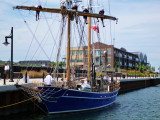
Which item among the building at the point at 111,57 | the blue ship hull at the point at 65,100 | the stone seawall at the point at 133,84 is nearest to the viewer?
the blue ship hull at the point at 65,100

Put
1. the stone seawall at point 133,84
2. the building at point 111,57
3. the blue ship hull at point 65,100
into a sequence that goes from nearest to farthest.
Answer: the blue ship hull at point 65,100
the stone seawall at point 133,84
the building at point 111,57

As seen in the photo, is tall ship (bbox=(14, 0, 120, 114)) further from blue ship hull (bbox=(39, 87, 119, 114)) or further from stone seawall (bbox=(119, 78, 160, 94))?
stone seawall (bbox=(119, 78, 160, 94))

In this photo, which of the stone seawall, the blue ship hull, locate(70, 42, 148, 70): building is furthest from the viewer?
locate(70, 42, 148, 70): building

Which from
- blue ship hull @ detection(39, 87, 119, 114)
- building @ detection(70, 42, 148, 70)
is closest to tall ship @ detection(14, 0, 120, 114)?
blue ship hull @ detection(39, 87, 119, 114)

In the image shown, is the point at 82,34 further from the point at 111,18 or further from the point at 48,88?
the point at 48,88

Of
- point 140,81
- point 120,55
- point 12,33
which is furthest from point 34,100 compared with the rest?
point 120,55

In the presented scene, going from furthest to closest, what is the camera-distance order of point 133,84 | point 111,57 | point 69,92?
point 111,57
point 133,84
point 69,92

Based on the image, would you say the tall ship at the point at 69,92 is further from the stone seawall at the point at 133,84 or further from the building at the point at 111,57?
the building at the point at 111,57

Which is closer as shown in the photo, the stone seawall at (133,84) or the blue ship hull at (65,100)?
the blue ship hull at (65,100)

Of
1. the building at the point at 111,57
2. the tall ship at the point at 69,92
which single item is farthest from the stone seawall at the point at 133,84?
the tall ship at the point at 69,92

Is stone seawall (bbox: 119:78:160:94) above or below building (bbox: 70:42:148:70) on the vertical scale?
below

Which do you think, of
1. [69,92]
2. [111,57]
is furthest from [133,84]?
[111,57]

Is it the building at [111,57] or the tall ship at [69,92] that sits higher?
the building at [111,57]

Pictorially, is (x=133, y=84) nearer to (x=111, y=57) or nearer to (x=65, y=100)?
(x=65, y=100)
